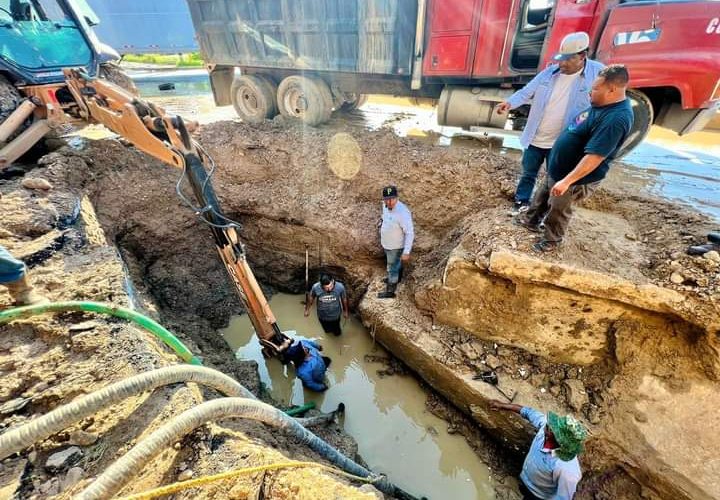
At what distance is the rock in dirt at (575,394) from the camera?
3389 mm

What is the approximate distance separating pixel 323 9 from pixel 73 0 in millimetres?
4098

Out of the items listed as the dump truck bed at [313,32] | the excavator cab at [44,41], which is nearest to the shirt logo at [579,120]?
the dump truck bed at [313,32]

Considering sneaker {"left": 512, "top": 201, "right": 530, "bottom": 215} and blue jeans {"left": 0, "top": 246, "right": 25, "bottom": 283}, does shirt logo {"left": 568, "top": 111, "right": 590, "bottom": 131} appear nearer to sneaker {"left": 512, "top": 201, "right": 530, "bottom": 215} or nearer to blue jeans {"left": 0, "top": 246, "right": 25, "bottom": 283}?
sneaker {"left": 512, "top": 201, "right": 530, "bottom": 215}

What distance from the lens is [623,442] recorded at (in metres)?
3.12

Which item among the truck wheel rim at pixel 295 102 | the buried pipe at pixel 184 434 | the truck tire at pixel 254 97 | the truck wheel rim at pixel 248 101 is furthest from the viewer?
the truck wheel rim at pixel 248 101

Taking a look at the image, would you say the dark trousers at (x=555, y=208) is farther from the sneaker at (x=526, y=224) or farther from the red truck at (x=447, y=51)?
the red truck at (x=447, y=51)

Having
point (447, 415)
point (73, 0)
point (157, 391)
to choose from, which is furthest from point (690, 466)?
point (73, 0)

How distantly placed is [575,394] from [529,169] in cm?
246

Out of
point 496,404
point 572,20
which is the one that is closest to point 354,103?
point 572,20

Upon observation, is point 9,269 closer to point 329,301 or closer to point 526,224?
point 329,301

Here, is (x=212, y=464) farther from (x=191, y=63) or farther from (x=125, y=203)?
(x=191, y=63)

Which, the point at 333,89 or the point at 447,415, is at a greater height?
the point at 333,89

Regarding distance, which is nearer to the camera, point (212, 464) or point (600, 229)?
point (212, 464)

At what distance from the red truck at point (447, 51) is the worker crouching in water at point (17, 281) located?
583cm
